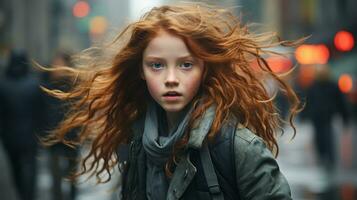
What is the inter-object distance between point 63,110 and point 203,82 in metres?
2.40

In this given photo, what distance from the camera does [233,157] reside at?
342 centimetres

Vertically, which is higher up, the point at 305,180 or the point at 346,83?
the point at 305,180

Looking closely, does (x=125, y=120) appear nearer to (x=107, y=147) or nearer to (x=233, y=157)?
(x=107, y=147)

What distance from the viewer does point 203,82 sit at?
12.0 ft

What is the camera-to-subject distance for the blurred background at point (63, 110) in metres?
10.6

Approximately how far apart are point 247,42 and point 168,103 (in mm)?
456

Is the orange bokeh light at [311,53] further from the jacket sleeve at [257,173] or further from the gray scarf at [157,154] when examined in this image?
the jacket sleeve at [257,173]

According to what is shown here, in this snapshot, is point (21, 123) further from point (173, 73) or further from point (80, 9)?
point (80, 9)

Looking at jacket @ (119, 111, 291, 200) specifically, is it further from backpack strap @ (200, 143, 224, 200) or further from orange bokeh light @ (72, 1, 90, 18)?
orange bokeh light @ (72, 1, 90, 18)

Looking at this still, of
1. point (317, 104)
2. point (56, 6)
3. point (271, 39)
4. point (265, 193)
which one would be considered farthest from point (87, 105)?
point (56, 6)

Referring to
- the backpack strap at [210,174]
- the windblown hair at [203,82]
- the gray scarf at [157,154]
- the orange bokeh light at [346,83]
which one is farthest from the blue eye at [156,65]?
the orange bokeh light at [346,83]

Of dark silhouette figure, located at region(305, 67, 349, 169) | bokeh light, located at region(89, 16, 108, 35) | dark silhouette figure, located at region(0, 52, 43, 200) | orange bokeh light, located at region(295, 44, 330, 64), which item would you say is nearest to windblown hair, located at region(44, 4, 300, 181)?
dark silhouette figure, located at region(0, 52, 43, 200)

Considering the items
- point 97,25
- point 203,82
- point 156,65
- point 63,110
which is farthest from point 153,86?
point 97,25

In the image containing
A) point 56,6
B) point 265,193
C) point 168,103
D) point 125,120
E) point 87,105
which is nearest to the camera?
point 265,193
